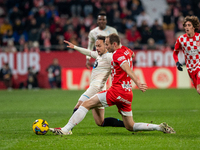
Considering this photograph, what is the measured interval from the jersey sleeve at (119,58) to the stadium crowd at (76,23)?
13.2m

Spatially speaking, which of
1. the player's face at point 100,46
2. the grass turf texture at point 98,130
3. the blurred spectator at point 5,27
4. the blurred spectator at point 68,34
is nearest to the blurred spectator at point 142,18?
the blurred spectator at point 68,34

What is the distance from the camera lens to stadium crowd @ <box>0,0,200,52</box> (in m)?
20.6

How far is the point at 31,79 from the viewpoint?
1983cm

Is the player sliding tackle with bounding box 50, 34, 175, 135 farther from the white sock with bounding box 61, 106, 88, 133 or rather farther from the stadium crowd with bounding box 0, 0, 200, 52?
the stadium crowd with bounding box 0, 0, 200, 52

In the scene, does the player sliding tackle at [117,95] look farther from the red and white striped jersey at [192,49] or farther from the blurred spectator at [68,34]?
the blurred spectator at [68,34]

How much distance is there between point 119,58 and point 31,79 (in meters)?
14.2

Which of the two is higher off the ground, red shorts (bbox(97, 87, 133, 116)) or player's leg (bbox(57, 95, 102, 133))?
red shorts (bbox(97, 87, 133, 116))

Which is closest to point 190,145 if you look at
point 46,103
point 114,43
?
point 114,43

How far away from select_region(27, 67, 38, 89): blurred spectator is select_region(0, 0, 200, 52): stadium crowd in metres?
1.33

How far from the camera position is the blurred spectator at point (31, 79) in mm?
19642

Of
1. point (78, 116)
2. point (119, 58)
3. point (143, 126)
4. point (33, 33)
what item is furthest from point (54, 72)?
point (119, 58)

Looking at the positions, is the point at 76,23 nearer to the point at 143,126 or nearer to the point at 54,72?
the point at 54,72

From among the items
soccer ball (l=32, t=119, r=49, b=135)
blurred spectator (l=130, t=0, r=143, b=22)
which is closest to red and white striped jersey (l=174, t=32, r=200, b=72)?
soccer ball (l=32, t=119, r=49, b=135)

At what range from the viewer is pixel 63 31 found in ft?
71.7
